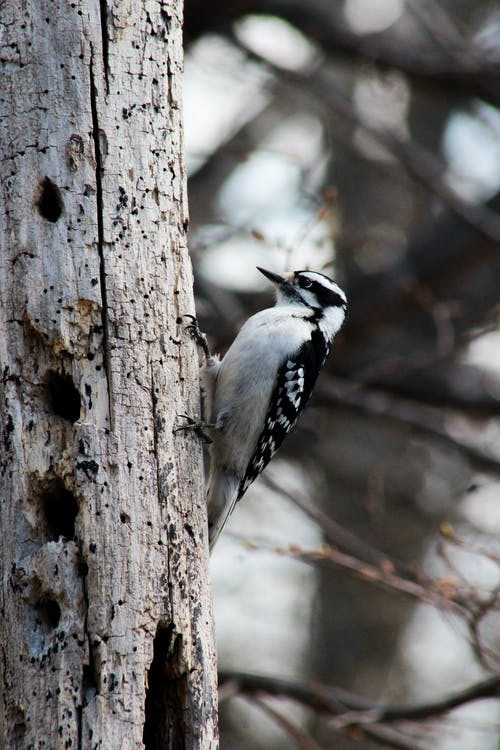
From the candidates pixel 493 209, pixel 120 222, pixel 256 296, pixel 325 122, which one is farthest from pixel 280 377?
pixel 325 122

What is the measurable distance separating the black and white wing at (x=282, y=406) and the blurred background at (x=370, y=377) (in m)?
0.47

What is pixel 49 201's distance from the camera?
3.55 meters

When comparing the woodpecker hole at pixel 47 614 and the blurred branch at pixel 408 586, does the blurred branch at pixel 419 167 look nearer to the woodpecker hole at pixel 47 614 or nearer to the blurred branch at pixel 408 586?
the blurred branch at pixel 408 586

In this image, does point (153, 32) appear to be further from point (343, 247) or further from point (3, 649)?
point (343, 247)

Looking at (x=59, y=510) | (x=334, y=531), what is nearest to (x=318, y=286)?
(x=334, y=531)

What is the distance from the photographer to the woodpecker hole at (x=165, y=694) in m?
3.24

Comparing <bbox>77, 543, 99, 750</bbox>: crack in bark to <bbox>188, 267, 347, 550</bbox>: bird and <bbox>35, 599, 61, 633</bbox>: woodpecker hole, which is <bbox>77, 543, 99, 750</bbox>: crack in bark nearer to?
<bbox>35, 599, 61, 633</bbox>: woodpecker hole

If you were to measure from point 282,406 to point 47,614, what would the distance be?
2148 millimetres

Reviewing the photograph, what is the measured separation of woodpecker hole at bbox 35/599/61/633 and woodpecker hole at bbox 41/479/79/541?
0.72 feet

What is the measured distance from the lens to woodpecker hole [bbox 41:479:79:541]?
3285 millimetres

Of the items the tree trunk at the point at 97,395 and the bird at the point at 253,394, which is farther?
the bird at the point at 253,394

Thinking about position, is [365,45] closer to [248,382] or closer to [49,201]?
[248,382]

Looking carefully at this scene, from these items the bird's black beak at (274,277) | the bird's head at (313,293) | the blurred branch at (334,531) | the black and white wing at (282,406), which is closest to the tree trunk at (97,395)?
the black and white wing at (282,406)

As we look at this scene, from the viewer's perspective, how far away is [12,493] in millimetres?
3297
